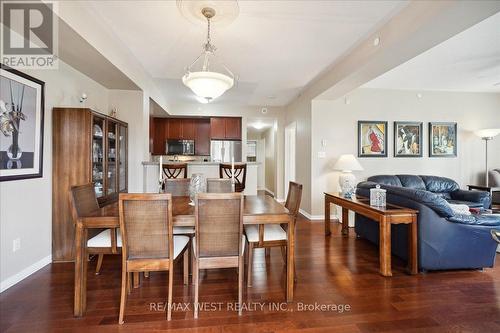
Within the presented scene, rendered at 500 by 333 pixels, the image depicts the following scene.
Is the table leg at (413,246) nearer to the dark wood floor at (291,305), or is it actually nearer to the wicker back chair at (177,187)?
the dark wood floor at (291,305)

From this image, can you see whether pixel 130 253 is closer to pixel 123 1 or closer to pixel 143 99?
pixel 123 1

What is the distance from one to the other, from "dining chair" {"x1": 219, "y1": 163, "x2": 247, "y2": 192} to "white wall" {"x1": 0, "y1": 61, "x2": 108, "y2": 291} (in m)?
2.20

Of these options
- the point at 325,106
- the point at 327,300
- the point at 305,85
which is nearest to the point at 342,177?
the point at 325,106

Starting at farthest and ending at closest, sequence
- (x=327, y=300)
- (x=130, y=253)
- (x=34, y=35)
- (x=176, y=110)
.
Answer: (x=176, y=110), (x=34, y=35), (x=327, y=300), (x=130, y=253)

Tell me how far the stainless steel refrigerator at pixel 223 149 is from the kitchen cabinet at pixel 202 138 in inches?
7.7

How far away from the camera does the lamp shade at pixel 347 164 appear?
4613 mm

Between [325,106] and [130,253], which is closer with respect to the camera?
[130,253]

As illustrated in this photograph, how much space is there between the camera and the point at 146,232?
6.07ft

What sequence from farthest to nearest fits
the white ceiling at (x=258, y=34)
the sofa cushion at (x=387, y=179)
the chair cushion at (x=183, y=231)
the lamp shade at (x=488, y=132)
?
1. the lamp shade at (x=488, y=132)
2. the sofa cushion at (x=387, y=179)
3. the chair cushion at (x=183, y=231)
4. the white ceiling at (x=258, y=34)

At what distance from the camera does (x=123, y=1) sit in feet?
7.65

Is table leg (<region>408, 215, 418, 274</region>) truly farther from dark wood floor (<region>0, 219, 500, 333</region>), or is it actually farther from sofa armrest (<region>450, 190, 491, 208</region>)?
sofa armrest (<region>450, 190, 491, 208</region>)

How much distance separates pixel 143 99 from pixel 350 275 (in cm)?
390

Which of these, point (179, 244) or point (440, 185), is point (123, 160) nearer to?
point (179, 244)

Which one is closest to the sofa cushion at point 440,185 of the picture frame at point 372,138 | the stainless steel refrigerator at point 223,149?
the picture frame at point 372,138
